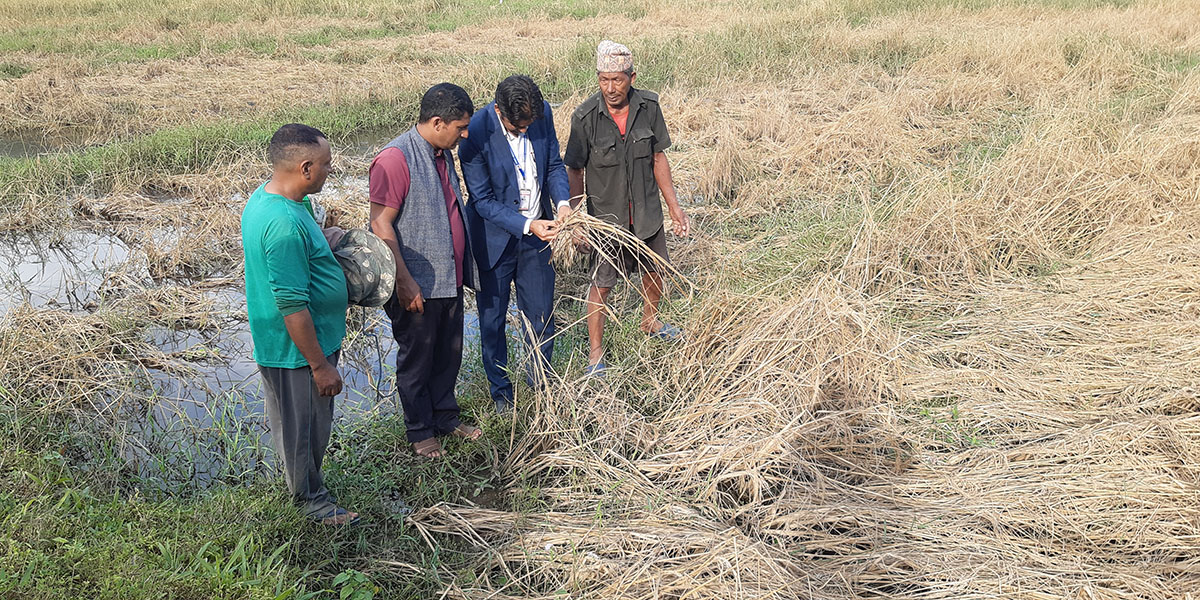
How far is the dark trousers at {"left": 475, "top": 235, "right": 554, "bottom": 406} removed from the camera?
3535 mm

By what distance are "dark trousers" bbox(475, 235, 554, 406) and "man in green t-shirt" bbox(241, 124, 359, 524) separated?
0.84 m

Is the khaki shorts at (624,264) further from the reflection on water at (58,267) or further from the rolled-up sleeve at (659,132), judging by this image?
the reflection on water at (58,267)

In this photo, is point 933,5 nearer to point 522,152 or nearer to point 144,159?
point 144,159

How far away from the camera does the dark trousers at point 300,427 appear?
8.93 feet

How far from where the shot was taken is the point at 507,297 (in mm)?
3637

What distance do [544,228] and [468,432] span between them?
0.92 metres

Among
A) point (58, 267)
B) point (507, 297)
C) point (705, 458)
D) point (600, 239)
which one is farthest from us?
point (58, 267)

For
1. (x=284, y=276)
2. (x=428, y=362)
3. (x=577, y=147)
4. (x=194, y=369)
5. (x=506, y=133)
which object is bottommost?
(x=194, y=369)

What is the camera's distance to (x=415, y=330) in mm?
3213

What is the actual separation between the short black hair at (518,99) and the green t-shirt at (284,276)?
905mm

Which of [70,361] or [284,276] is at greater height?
[284,276]

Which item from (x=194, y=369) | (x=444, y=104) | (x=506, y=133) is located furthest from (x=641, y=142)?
(x=194, y=369)

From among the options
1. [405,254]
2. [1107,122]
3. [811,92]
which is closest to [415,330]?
[405,254]

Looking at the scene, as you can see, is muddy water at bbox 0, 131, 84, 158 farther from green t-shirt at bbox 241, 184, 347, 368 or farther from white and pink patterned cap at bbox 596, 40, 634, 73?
green t-shirt at bbox 241, 184, 347, 368
